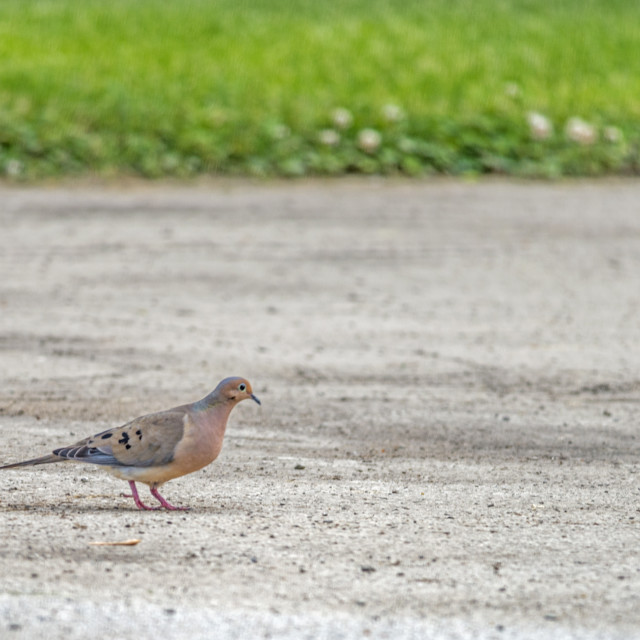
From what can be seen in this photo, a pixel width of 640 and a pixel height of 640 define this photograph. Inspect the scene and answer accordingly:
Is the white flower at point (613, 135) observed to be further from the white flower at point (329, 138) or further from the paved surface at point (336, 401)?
the white flower at point (329, 138)

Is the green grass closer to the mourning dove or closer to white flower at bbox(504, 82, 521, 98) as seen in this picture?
white flower at bbox(504, 82, 521, 98)

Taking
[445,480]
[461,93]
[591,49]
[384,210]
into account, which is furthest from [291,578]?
[591,49]

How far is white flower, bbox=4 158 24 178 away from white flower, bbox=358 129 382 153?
11.0 feet

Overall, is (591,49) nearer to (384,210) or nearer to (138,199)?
(384,210)

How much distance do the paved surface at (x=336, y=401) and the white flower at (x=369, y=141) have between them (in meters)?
0.85

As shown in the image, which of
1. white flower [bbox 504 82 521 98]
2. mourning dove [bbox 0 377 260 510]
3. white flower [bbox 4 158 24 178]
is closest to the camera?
mourning dove [bbox 0 377 260 510]

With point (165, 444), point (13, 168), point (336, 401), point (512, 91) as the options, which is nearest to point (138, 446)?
point (165, 444)

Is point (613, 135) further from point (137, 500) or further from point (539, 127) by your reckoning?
point (137, 500)

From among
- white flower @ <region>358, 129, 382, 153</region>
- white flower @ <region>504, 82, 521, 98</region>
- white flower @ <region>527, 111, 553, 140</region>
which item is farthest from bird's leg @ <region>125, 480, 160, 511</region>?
white flower @ <region>504, 82, 521, 98</region>

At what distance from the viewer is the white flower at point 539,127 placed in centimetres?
1278

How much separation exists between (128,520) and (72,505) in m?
0.30

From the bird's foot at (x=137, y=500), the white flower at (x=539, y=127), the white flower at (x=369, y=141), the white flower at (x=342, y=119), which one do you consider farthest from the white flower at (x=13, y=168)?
the bird's foot at (x=137, y=500)

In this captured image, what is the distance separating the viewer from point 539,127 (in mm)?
12781

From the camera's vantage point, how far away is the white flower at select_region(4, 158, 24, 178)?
11678mm
